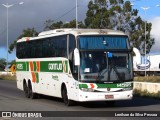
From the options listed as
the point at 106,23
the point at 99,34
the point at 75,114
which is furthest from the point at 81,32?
the point at 106,23

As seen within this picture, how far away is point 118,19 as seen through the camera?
72625mm

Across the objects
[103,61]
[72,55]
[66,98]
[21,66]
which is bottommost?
[66,98]

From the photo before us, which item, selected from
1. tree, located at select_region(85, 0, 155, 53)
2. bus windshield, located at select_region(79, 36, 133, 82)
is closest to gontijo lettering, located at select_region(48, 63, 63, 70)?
bus windshield, located at select_region(79, 36, 133, 82)

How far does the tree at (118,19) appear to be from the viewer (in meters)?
72.1

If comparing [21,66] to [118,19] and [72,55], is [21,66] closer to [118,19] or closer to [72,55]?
[72,55]

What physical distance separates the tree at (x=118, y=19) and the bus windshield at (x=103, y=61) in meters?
51.9

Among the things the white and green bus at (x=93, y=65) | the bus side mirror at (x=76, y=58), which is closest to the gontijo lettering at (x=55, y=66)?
the white and green bus at (x=93, y=65)

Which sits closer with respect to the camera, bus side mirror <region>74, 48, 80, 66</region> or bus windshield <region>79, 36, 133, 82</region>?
bus side mirror <region>74, 48, 80, 66</region>

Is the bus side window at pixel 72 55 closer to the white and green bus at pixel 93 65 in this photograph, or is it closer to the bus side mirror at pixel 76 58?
the white and green bus at pixel 93 65

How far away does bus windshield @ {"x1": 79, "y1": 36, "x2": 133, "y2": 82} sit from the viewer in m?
18.8

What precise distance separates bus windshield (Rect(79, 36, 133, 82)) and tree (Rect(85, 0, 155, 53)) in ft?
170

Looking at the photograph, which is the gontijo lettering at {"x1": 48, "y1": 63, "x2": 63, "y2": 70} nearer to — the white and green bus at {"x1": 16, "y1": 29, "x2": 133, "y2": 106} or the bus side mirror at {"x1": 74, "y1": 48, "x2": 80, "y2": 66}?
the white and green bus at {"x1": 16, "y1": 29, "x2": 133, "y2": 106}

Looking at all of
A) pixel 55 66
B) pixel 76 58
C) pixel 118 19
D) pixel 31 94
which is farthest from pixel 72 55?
pixel 118 19

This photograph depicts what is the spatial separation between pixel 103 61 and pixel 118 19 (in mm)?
54232
